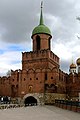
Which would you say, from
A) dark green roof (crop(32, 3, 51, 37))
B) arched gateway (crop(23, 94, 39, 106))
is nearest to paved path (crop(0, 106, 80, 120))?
arched gateway (crop(23, 94, 39, 106))

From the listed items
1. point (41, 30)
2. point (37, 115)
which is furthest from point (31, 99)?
point (37, 115)

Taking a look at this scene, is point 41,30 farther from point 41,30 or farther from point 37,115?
point 37,115

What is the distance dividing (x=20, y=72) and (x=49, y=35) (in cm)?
737

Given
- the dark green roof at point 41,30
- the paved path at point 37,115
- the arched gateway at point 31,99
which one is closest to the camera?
the paved path at point 37,115

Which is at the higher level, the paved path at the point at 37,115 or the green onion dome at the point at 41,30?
the green onion dome at the point at 41,30

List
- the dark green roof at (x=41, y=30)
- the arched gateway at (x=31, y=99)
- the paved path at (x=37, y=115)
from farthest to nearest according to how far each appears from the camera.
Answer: the dark green roof at (x=41, y=30) < the arched gateway at (x=31, y=99) < the paved path at (x=37, y=115)

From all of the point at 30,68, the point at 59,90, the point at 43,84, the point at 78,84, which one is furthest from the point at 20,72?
the point at 78,84

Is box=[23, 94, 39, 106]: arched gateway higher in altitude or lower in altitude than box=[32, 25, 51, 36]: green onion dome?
lower

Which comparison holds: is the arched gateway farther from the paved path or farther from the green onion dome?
the paved path

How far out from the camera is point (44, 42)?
3944 cm

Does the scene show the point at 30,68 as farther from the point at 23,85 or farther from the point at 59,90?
the point at 59,90

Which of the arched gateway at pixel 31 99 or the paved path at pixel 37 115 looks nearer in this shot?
the paved path at pixel 37 115

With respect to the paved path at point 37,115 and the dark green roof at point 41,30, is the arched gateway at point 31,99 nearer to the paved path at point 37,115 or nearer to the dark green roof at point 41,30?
the dark green roof at point 41,30

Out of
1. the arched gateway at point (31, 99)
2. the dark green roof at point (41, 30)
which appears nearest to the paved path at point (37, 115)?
the arched gateway at point (31, 99)
